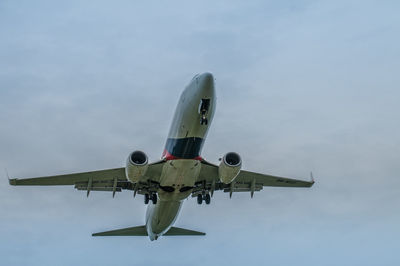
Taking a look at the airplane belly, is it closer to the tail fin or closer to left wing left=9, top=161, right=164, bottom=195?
left wing left=9, top=161, right=164, bottom=195

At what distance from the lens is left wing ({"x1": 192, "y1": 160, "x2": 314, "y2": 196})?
3962 centimetres

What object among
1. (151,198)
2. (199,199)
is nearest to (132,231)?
(151,198)

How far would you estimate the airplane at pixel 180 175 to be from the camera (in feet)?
118

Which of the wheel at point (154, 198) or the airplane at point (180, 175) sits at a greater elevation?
the airplane at point (180, 175)

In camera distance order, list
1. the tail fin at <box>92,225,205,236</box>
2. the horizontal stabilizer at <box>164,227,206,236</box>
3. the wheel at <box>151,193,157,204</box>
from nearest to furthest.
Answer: the wheel at <box>151,193,157,204</box>, the tail fin at <box>92,225,205,236</box>, the horizontal stabilizer at <box>164,227,206,236</box>

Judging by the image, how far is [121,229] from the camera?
46.7m

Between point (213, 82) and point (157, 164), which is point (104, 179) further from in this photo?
point (213, 82)

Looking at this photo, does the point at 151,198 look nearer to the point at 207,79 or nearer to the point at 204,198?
the point at 204,198

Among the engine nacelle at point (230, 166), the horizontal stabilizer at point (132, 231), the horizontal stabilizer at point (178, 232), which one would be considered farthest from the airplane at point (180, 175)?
the horizontal stabilizer at point (178, 232)

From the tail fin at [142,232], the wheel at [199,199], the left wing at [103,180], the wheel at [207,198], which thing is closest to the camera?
the left wing at [103,180]

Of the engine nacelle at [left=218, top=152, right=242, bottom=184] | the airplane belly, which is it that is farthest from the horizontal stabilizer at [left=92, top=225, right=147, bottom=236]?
the engine nacelle at [left=218, top=152, right=242, bottom=184]

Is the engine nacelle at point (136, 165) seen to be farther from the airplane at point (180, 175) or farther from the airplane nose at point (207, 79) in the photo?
the airplane nose at point (207, 79)

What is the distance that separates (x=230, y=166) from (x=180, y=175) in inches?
119

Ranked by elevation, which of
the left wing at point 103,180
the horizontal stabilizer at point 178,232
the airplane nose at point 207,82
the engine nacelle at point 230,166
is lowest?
the horizontal stabilizer at point 178,232
